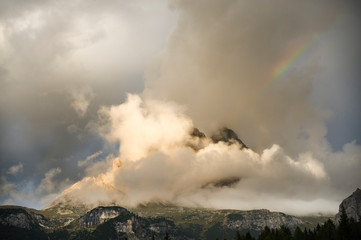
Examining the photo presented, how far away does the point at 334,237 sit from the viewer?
198 m

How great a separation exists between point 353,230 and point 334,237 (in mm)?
10282

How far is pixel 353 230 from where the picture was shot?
194 meters
